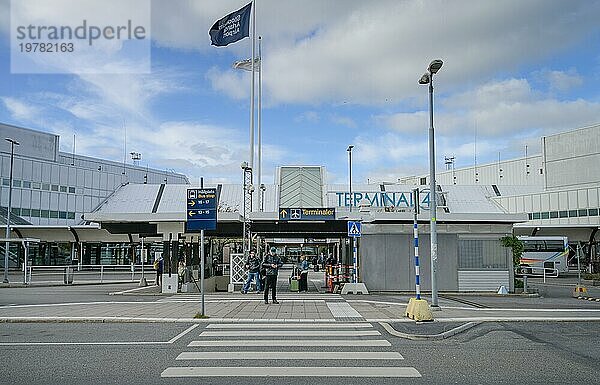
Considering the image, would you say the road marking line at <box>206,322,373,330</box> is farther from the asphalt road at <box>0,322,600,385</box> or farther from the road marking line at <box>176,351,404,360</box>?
the road marking line at <box>176,351,404,360</box>

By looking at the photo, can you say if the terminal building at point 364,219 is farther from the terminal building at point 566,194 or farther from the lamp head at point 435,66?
the lamp head at point 435,66

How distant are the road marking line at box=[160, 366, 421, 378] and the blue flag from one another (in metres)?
23.0

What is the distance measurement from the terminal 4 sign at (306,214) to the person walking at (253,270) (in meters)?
2.16

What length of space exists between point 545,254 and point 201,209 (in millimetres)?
43074

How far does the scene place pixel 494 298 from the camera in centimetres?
2373

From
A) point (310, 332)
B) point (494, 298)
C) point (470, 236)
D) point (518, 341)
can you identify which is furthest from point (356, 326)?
point (470, 236)

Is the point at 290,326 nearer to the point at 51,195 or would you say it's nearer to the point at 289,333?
the point at 289,333

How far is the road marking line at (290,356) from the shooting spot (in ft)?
33.2

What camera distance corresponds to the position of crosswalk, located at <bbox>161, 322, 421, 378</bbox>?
8.96 metres

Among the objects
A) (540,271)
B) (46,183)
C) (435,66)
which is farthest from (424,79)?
(46,183)

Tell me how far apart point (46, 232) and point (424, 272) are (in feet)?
148

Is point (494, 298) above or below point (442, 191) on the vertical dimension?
below

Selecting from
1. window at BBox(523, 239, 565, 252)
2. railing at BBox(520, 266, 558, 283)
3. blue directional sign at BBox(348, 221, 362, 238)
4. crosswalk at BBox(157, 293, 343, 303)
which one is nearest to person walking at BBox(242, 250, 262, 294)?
crosswalk at BBox(157, 293, 343, 303)

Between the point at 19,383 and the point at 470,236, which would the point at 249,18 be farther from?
the point at 19,383
